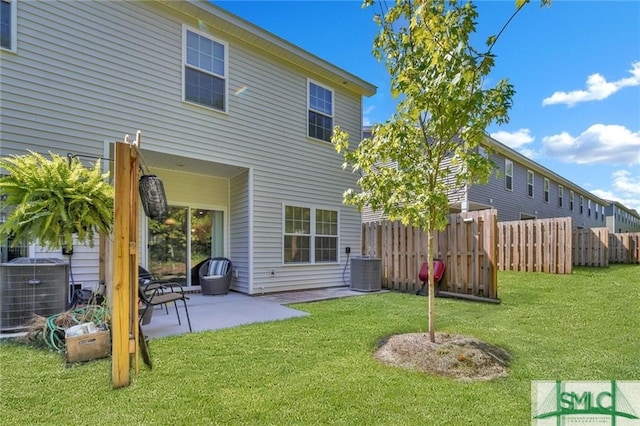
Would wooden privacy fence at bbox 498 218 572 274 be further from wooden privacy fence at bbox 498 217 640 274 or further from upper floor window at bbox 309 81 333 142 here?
upper floor window at bbox 309 81 333 142

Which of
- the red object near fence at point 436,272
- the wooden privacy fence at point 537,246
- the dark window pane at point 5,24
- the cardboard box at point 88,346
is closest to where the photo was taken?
the cardboard box at point 88,346

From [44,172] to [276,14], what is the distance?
587 centimetres

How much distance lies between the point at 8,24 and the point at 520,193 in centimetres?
1924

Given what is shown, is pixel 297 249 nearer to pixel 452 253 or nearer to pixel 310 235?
pixel 310 235

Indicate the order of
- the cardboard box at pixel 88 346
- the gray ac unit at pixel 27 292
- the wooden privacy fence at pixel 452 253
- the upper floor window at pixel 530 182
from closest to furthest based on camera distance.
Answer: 1. the cardboard box at pixel 88 346
2. the gray ac unit at pixel 27 292
3. the wooden privacy fence at pixel 452 253
4. the upper floor window at pixel 530 182

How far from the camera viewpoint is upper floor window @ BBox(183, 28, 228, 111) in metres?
6.67

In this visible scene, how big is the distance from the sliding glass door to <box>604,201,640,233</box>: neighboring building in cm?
3542

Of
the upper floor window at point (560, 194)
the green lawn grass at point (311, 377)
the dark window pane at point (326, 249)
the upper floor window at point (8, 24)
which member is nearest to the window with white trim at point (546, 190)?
the upper floor window at point (560, 194)

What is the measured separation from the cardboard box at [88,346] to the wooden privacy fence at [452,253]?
6380 mm

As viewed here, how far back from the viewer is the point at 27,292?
423 cm

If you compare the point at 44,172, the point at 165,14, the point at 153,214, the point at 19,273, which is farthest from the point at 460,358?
the point at 165,14

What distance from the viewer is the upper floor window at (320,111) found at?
872 centimetres

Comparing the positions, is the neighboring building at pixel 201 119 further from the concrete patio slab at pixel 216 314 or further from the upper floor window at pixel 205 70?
the concrete patio slab at pixel 216 314

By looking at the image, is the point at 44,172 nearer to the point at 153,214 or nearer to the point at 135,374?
the point at 153,214
